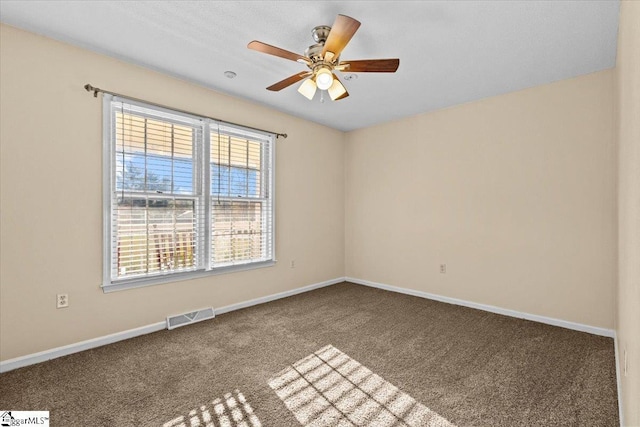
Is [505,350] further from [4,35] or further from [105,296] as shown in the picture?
[4,35]

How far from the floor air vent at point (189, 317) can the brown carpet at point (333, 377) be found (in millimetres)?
113

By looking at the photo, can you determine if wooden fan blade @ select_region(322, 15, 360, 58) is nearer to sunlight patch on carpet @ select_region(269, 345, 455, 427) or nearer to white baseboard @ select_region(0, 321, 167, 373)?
sunlight patch on carpet @ select_region(269, 345, 455, 427)

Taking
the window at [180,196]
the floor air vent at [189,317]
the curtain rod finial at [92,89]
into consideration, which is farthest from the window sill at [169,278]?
the curtain rod finial at [92,89]

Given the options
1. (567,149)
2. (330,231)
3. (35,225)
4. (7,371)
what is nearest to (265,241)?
(330,231)

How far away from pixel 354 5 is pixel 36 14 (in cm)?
231

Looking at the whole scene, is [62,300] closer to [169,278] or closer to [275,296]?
[169,278]

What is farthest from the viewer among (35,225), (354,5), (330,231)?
(330,231)

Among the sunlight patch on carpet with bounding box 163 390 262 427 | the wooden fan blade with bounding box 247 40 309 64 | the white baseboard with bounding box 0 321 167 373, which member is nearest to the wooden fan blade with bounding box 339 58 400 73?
the wooden fan blade with bounding box 247 40 309 64

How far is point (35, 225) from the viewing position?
2441mm

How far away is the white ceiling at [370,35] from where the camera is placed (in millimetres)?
2143

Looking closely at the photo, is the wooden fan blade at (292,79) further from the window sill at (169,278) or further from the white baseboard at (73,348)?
the white baseboard at (73,348)

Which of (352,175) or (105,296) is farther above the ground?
(352,175)

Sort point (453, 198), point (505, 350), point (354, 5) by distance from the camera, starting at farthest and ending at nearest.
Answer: point (453, 198)
point (505, 350)
point (354, 5)

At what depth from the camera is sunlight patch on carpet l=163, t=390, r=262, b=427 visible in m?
1.75
